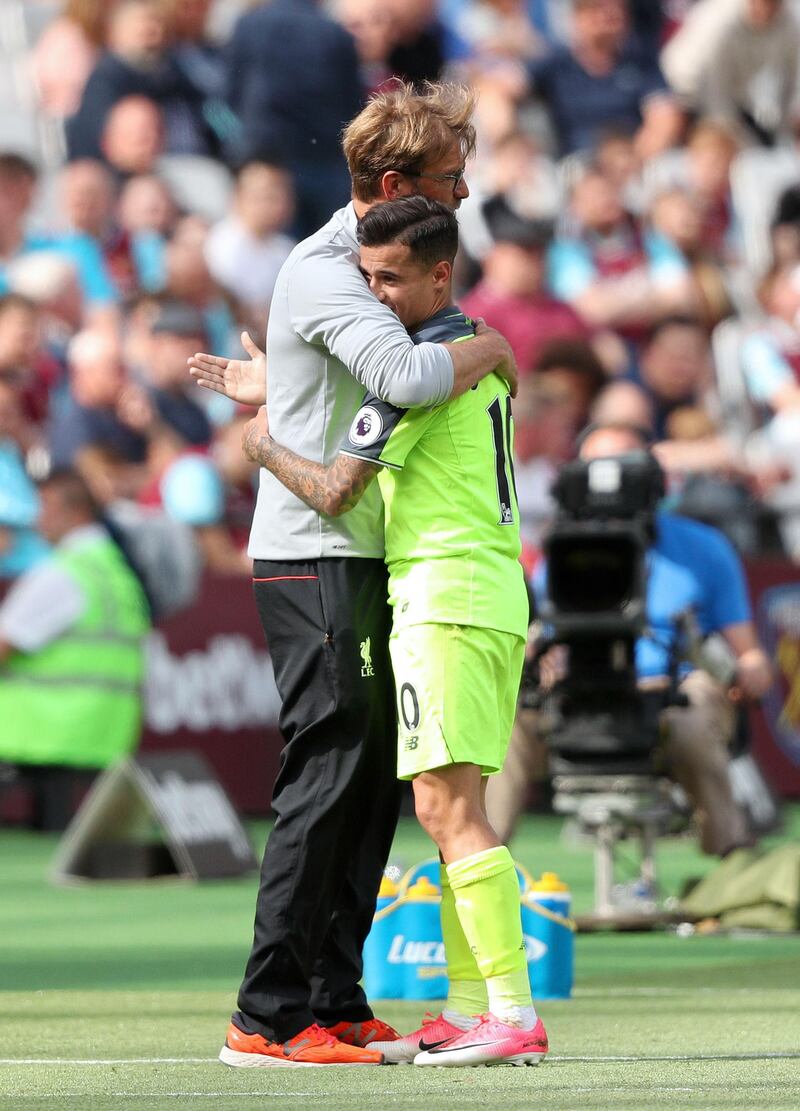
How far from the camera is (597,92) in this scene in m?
18.7

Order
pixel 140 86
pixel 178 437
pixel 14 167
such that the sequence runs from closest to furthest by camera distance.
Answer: pixel 178 437
pixel 14 167
pixel 140 86

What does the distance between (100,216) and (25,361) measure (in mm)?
1995

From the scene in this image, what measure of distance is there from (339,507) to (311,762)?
1.93 feet

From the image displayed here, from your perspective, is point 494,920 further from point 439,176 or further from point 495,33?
point 495,33

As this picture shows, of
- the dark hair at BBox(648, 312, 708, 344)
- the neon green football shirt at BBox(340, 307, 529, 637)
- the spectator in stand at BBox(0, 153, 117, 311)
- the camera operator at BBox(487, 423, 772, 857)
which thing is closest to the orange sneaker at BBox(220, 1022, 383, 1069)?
the neon green football shirt at BBox(340, 307, 529, 637)

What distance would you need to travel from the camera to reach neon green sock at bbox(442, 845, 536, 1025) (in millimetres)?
5121

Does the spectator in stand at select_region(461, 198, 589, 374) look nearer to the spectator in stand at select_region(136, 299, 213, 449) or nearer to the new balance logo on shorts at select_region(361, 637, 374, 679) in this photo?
the spectator in stand at select_region(136, 299, 213, 449)

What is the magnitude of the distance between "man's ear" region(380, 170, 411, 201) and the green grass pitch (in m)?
1.98

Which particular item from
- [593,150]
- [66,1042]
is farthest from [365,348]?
[593,150]

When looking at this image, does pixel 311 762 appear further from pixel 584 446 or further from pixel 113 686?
pixel 113 686

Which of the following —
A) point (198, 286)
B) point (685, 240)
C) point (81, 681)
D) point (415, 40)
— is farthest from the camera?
point (415, 40)

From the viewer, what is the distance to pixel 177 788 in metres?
10.5

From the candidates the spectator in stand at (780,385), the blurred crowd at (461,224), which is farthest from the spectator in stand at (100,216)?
the spectator in stand at (780,385)

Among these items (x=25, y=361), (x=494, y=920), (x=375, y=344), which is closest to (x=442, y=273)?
(x=375, y=344)
